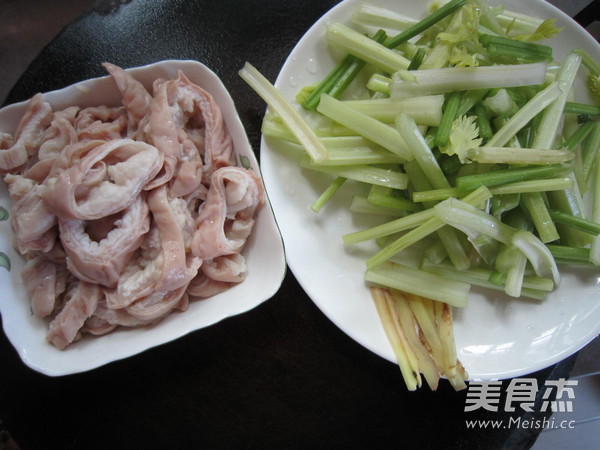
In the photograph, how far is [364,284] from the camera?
1.56m

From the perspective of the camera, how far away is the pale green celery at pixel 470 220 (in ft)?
4.51

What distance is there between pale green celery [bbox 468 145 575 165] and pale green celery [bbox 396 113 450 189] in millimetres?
110

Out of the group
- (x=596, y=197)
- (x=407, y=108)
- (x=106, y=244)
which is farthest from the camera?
(x=596, y=197)

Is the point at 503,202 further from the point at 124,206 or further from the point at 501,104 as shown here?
the point at 124,206

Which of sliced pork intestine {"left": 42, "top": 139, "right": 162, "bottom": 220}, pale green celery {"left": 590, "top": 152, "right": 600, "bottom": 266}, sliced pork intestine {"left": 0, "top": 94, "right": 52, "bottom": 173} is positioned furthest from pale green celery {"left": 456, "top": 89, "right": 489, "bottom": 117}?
sliced pork intestine {"left": 0, "top": 94, "right": 52, "bottom": 173}

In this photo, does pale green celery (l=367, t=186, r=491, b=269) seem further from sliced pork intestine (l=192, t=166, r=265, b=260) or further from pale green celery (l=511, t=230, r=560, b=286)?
sliced pork intestine (l=192, t=166, r=265, b=260)

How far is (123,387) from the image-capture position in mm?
1588

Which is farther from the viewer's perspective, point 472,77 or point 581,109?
point 581,109

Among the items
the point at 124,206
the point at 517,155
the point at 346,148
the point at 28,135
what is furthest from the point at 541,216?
the point at 28,135

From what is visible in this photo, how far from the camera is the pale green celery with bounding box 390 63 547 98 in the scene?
1.44 m

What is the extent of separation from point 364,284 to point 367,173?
373 millimetres

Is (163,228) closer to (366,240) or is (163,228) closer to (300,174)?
(300,174)

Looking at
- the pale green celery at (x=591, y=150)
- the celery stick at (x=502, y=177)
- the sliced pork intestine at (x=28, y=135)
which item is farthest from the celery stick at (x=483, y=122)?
the sliced pork intestine at (x=28, y=135)

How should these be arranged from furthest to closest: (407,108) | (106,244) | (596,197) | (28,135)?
1. (596,197)
2. (407,108)
3. (28,135)
4. (106,244)
